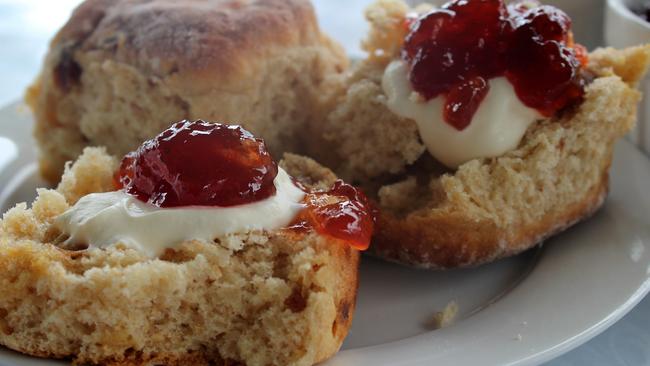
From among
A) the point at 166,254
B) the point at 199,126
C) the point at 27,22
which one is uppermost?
the point at 199,126

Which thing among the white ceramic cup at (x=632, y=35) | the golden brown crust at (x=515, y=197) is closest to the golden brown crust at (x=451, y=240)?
the golden brown crust at (x=515, y=197)

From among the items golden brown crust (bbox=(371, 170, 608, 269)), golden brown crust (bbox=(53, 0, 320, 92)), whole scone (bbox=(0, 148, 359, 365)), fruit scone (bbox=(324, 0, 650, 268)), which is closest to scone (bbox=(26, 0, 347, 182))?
golden brown crust (bbox=(53, 0, 320, 92))

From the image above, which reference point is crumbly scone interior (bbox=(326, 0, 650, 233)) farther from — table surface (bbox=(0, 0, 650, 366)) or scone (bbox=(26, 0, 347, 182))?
table surface (bbox=(0, 0, 650, 366))

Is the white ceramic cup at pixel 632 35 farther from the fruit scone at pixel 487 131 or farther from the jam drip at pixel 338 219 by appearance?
the jam drip at pixel 338 219

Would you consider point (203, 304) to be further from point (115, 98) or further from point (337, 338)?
point (115, 98)

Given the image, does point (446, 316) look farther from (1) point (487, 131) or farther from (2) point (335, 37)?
(2) point (335, 37)

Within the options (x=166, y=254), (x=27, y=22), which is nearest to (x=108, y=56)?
(x=166, y=254)
